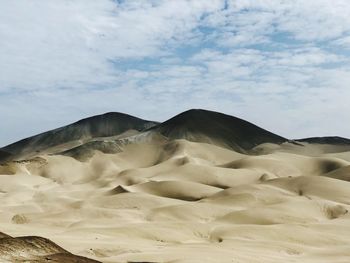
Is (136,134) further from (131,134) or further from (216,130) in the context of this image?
(216,130)

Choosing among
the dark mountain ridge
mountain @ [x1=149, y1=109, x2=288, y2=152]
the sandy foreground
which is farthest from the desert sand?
mountain @ [x1=149, y1=109, x2=288, y2=152]

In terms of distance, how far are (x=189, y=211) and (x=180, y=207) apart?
0.88 m

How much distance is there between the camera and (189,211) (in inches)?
1362

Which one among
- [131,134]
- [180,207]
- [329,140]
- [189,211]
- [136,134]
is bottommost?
[189,211]

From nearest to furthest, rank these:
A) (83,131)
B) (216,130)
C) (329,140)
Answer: (216,130)
(329,140)
(83,131)

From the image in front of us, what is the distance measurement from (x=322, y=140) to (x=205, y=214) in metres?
84.4

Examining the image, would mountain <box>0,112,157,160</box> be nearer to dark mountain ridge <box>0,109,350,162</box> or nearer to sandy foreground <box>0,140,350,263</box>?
dark mountain ridge <box>0,109,350,162</box>

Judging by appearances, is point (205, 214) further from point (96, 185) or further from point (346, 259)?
point (96, 185)

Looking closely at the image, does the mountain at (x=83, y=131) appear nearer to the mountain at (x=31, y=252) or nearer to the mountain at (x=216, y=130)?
the mountain at (x=216, y=130)

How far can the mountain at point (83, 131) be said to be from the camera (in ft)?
420

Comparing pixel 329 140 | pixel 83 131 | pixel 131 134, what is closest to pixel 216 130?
pixel 131 134

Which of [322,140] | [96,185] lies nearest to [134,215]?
[96,185]

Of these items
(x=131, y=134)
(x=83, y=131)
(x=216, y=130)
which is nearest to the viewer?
(x=216, y=130)

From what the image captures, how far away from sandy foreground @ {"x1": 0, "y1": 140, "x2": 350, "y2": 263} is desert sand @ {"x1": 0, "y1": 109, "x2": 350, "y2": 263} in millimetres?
61
